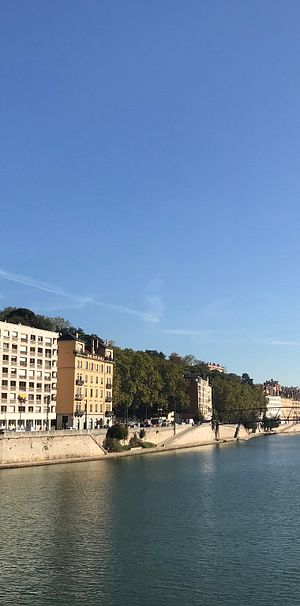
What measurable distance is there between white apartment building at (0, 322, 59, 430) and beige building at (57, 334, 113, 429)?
206 cm

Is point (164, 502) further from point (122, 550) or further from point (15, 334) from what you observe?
point (15, 334)

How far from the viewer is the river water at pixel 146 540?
1223 inches

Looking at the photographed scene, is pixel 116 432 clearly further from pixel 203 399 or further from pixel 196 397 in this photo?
pixel 203 399

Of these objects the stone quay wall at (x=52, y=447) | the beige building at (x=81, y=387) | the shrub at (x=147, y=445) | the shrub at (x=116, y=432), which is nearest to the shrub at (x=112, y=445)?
the shrub at (x=116, y=432)

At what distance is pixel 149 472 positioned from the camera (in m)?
81.0

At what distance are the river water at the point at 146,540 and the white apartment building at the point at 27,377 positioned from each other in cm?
3178

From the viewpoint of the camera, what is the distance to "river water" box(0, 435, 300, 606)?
31.1 metres

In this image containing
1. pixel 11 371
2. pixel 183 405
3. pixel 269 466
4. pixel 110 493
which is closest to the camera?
pixel 110 493

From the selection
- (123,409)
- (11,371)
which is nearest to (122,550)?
(11,371)

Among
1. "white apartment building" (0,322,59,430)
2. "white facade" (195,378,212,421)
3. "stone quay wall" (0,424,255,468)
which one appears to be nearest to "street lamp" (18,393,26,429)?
"white apartment building" (0,322,59,430)

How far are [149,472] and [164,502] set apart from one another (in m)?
24.4

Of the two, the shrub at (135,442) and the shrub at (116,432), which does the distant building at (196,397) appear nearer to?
the shrub at (135,442)

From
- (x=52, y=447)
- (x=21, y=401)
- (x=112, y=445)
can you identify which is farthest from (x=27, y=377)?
(x=52, y=447)

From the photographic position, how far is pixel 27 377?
109 m
